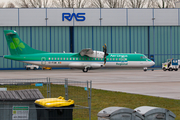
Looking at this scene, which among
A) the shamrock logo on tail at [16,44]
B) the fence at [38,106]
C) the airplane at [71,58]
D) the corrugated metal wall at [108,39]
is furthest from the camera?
the corrugated metal wall at [108,39]

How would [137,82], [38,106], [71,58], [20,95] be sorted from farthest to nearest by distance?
[71,58] → [137,82] → [20,95] → [38,106]

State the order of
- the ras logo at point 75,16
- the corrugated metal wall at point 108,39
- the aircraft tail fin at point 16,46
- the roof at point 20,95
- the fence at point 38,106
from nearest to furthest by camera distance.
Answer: the fence at point 38,106, the roof at point 20,95, the aircraft tail fin at point 16,46, the corrugated metal wall at point 108,39, the ras logo at point 75,16

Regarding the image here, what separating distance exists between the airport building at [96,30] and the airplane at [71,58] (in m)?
15.8

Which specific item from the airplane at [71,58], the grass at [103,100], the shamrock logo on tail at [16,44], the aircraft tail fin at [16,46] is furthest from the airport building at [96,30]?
the grass at [103,100]

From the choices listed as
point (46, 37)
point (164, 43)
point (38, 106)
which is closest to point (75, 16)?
point (46, 37)

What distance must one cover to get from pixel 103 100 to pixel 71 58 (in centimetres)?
3004

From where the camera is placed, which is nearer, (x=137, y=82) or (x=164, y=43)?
(x=137, y=82)

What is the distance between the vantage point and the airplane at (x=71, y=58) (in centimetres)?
4209

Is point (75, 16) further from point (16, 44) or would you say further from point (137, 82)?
point (137, 82)

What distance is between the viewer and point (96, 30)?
60.9 m

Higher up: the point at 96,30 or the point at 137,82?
the point at 96,30

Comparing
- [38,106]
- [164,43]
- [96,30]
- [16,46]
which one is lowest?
[38,106]

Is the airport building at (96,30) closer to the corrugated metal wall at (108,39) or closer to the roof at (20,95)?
the corrugated metal wall at (108,39)

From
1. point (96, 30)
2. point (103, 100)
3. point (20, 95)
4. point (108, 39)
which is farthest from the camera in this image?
point (108, 39)
